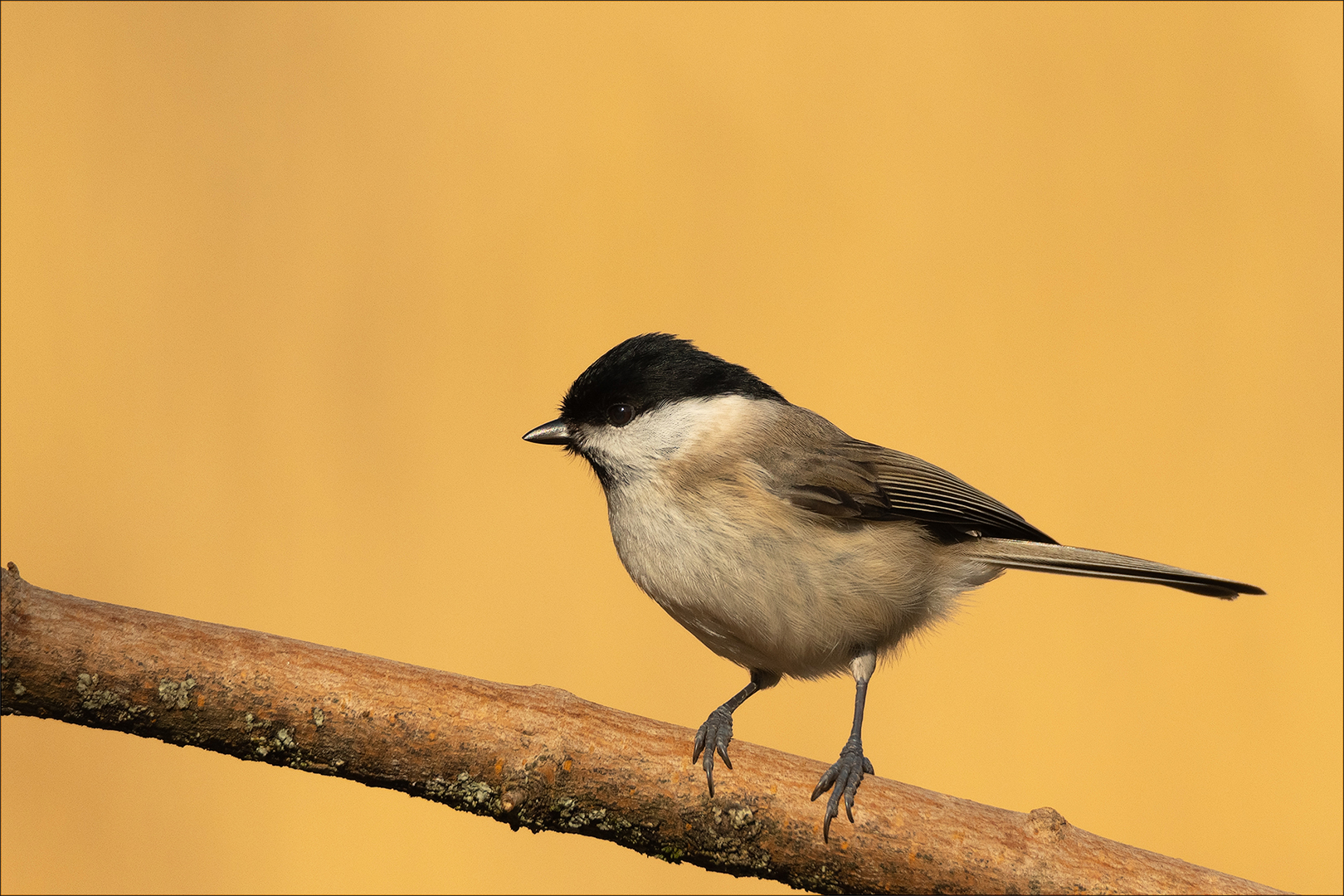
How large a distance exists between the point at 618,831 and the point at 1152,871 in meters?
0.54

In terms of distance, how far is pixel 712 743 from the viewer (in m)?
1.08

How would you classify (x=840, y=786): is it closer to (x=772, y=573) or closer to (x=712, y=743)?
(x=712, y=743)

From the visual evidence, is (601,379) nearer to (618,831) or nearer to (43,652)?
(618,831)

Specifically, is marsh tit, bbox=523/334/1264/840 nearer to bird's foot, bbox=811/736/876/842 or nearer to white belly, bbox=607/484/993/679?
white belly, bbox=607/484/993/679

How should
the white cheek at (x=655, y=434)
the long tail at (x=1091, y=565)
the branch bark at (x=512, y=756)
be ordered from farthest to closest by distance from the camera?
1. the white cheek at (x=655, y=434)
2. the long tail at (x=1091, y=565)
3. the branch bark at (x=512, y=756)

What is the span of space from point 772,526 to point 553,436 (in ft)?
1.27

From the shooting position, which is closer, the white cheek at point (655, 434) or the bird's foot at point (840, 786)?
the bird's foot at point (840, 786)

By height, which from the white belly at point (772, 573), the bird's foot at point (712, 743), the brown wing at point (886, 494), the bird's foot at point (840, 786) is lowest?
the bird's foot at point (840, 786)

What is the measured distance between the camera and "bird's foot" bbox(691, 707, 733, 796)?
1.04 metres

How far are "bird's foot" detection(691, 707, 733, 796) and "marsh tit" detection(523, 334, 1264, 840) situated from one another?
5.5 inches

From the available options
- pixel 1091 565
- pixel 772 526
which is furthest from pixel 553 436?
pixel 1091 565

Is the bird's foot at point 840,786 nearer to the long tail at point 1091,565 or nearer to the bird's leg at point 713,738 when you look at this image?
the bird's leg at point 713,738

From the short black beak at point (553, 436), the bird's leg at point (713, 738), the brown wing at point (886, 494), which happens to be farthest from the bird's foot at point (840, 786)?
the short black beak at point (553, 436)

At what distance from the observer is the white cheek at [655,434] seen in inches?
55.1
